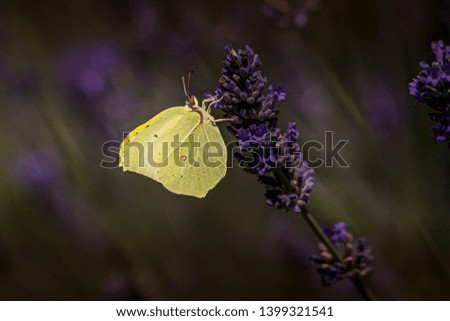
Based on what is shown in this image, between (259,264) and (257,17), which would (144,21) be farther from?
(259,264)

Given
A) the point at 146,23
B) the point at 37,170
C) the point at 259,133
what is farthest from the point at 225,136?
the point at 259,133

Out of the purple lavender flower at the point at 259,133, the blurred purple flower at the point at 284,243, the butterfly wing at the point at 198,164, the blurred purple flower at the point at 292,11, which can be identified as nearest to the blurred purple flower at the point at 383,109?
the blurred purple flower at the point at 292,11

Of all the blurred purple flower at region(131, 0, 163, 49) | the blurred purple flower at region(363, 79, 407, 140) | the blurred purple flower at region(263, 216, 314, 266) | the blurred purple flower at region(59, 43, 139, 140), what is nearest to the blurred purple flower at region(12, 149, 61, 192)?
the blurred purple flower at region(59, 43, 139, 140)

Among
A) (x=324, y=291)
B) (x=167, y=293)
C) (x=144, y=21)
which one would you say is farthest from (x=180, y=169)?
(x=144, y=21)

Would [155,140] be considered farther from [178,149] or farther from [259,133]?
[259,133]

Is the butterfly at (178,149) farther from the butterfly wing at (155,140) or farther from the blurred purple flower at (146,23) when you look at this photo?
the blurred purple flower at (146,23)

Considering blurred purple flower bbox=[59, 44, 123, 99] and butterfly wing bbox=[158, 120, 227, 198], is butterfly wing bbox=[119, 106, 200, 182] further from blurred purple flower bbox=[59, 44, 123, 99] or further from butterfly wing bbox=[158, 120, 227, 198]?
blurred purple flower bbox=[59, 44, 123, 99]
